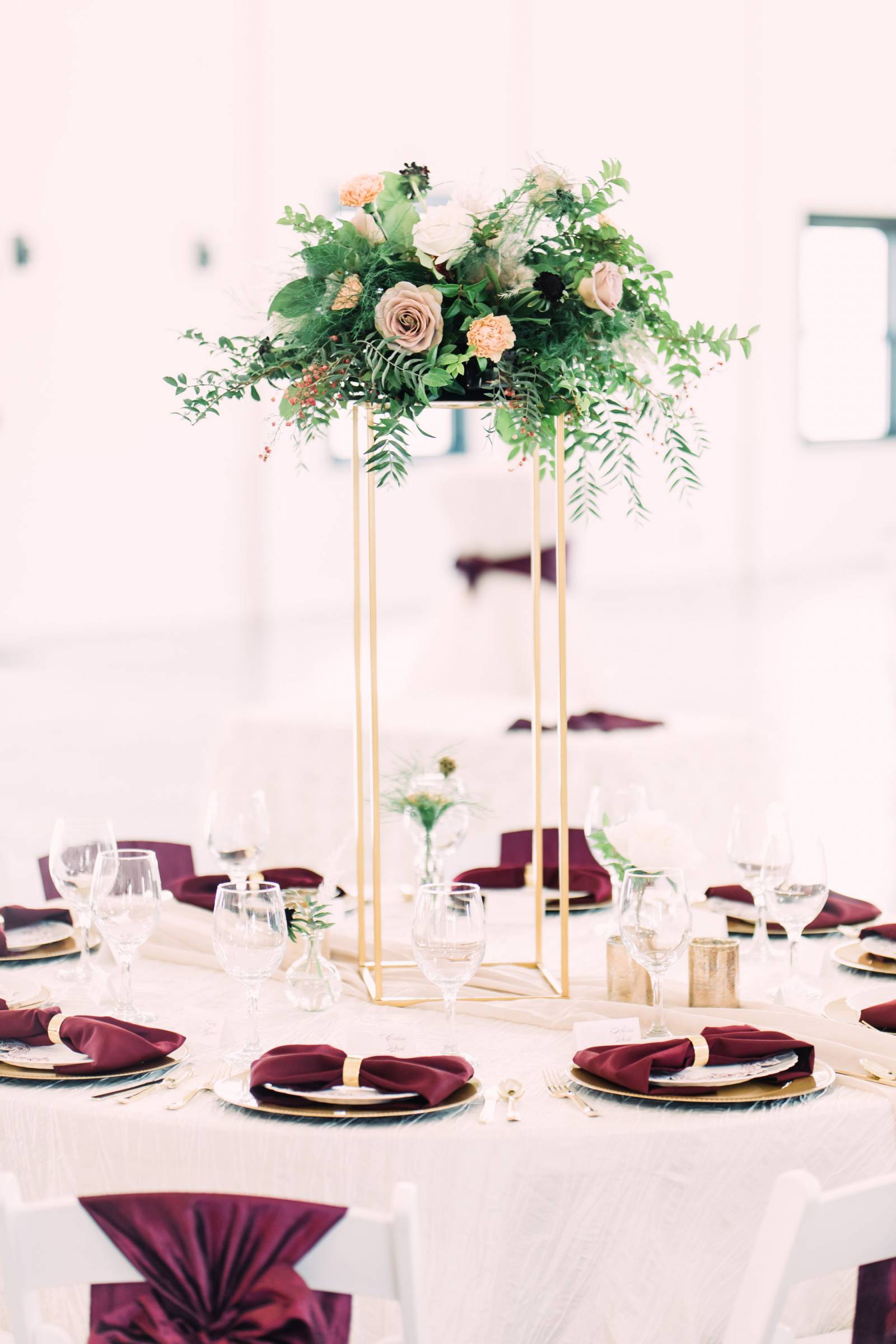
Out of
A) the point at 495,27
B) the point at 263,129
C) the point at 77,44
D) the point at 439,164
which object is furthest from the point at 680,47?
the point at 77,44

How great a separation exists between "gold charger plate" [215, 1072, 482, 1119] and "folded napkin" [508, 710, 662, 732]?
2.41m

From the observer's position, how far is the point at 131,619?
12414 millimetres

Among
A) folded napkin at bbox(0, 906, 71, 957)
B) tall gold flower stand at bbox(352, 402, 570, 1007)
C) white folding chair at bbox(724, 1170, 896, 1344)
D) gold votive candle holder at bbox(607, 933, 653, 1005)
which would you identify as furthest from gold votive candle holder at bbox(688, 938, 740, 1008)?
folded napkin at bbox(0, 906, 71, 957)

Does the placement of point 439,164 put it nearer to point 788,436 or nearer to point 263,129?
point 263,129

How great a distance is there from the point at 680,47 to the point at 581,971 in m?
14.5

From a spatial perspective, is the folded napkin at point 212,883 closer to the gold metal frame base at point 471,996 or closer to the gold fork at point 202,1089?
the gold metal frame base at point 471,996

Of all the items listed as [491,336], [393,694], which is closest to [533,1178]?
[491,336]

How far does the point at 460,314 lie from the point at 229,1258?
122cm

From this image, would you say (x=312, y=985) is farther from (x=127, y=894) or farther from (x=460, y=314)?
(x=460, y=314)

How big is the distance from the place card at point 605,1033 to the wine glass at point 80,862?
0.68 m

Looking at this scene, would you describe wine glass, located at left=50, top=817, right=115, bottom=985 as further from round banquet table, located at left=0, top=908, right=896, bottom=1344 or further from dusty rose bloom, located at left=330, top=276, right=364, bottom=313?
dusty rose bloom, located at left=330, top=276, right=364, bottom=313

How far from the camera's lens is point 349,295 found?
2.03m

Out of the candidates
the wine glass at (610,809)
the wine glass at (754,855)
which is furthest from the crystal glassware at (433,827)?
the wine glass at (754,855)

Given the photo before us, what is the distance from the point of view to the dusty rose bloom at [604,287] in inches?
78.9
